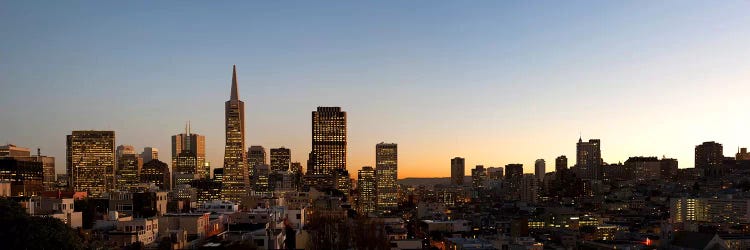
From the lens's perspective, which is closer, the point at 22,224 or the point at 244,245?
the point at 244,245

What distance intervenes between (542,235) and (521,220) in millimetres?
9489

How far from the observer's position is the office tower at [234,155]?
18912 centimetres

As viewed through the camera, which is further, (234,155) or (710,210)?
(234,155)

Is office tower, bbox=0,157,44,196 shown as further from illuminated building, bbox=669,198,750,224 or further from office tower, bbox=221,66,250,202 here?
illuminated building, bbox=669,198,750,224

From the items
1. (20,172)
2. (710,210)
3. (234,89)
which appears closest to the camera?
(20,172)

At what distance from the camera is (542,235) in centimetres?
12088

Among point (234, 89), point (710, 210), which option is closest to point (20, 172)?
point (234, 89)

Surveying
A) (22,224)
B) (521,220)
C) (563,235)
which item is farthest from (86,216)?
(521,220)

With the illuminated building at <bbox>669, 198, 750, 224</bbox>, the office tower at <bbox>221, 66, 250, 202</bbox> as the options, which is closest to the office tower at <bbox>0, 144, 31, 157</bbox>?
the office tower at <bbox>221, 66, 250, 202</bbox>

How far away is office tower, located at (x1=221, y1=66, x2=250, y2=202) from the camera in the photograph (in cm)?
18912

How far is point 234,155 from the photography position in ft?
643

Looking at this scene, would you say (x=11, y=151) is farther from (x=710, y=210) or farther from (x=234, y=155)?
(x=710, y=210)

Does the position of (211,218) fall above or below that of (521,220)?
above

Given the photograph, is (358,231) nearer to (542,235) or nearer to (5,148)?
(542,235)
